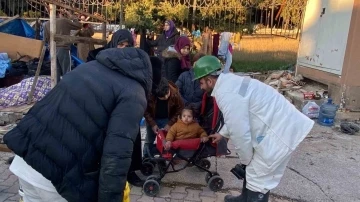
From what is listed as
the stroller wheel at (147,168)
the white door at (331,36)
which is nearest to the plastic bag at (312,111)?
the white door at (331,36)

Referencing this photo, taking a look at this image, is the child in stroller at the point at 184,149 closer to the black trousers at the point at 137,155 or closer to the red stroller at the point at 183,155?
the red stroller at the point at 183,155

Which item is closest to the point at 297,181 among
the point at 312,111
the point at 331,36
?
the point at 312,111

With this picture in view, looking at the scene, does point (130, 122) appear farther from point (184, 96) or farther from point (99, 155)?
point (184, 96)

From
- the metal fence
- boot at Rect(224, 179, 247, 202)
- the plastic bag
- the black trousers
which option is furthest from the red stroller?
the metal fence

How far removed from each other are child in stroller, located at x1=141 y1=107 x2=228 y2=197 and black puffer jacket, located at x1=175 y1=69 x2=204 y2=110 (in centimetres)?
59

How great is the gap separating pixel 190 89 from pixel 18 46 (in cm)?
487

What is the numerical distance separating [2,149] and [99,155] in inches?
136

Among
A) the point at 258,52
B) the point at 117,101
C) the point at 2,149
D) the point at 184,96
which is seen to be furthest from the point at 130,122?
the point at 258,52

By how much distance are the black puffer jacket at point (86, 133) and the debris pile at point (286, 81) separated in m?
7.08

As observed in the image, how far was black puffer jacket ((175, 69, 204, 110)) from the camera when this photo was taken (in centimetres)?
442

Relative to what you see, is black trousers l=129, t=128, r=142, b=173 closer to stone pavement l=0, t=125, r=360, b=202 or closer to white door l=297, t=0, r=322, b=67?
stone pavement l=0, t=125, r=360, b=202

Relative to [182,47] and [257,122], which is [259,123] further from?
[182,47]

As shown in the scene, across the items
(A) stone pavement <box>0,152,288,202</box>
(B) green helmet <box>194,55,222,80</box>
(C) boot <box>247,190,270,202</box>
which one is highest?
(B) green helmet <box>194,55,222,80</box>

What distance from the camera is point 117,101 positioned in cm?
171
